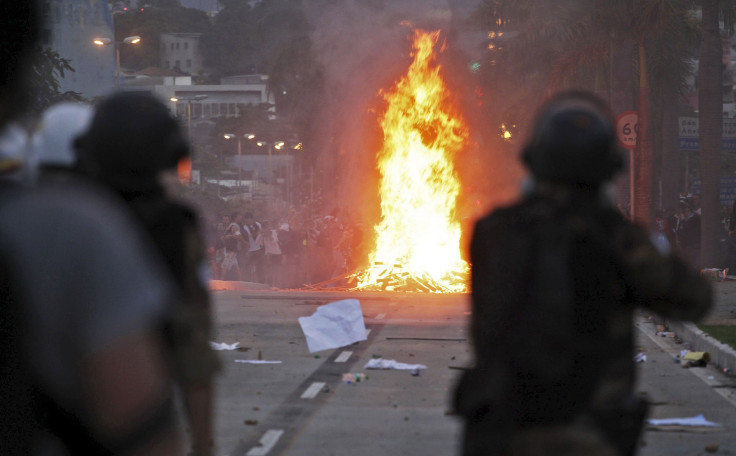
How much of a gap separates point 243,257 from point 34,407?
27419mm

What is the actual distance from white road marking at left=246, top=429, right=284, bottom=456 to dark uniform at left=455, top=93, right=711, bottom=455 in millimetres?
4380

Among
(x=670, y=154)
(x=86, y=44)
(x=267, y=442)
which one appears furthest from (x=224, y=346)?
(x=86, y=44)

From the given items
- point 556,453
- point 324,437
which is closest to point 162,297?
point 556,453

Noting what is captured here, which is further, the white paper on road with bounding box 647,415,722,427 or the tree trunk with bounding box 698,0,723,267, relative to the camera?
the tree trunk with bounding box 698,0,723,267

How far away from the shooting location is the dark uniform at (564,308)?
3.05 metres

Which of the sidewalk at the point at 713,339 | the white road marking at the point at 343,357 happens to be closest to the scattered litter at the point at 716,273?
the sidewalk at the point at 713,339

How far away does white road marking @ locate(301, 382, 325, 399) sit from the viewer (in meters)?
9.91

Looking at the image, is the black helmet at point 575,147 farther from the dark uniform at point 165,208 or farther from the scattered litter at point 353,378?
the scattered litter at point 353,378

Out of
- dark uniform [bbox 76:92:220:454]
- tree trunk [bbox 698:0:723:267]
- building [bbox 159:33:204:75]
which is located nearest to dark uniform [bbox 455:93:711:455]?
dark uniform [bbox 76:92:220:454]

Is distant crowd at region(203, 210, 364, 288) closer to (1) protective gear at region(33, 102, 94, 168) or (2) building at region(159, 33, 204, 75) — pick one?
(1) protective gear at region(33, 102, 94, 168)

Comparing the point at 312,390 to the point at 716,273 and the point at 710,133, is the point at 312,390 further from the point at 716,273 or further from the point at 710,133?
the point at 710,133

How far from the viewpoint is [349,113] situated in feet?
147

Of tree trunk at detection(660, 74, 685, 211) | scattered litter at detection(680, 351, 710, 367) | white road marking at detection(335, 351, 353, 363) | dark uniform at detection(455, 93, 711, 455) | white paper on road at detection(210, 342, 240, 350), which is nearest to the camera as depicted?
dark uniform at detection(455, 93, 711, 455)

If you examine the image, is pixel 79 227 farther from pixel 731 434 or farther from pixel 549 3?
pixel 549 3
